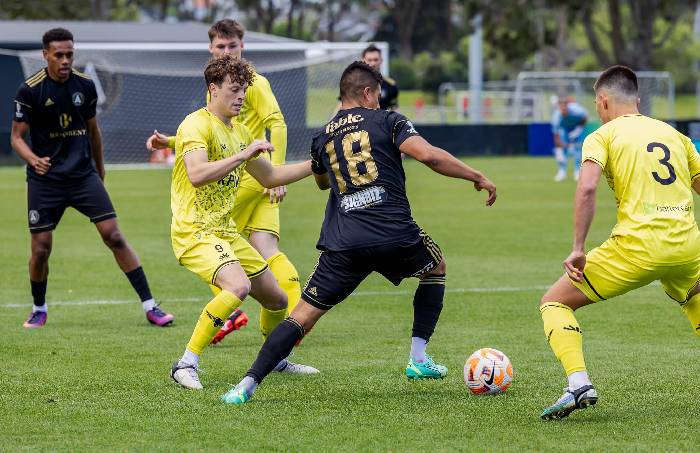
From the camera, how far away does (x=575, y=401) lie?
6.15 metres

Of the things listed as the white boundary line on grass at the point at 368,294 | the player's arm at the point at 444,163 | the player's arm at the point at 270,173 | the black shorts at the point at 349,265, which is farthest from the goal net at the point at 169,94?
the player's arm at the point at 444,163

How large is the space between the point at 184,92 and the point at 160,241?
1735cm

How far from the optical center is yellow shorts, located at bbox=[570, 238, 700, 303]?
621 cm

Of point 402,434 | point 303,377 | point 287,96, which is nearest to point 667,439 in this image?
point 402,434

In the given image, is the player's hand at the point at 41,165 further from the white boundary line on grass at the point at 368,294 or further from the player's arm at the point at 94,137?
the white boundary line on grass at the point at 368,294

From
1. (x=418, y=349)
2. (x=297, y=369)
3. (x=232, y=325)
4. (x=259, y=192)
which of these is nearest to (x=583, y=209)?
(x=418, y=349)

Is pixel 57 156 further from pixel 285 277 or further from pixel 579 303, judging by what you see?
pixel 579 303

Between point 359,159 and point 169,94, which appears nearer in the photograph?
point 359,159

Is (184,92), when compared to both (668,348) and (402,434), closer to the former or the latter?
(668,348)

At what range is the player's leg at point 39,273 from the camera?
9.95 m

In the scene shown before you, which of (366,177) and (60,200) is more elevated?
(366,177)

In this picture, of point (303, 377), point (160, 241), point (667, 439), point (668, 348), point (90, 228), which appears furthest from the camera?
point (90, 228)

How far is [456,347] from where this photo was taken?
8.80m

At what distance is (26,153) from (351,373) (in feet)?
11.9
